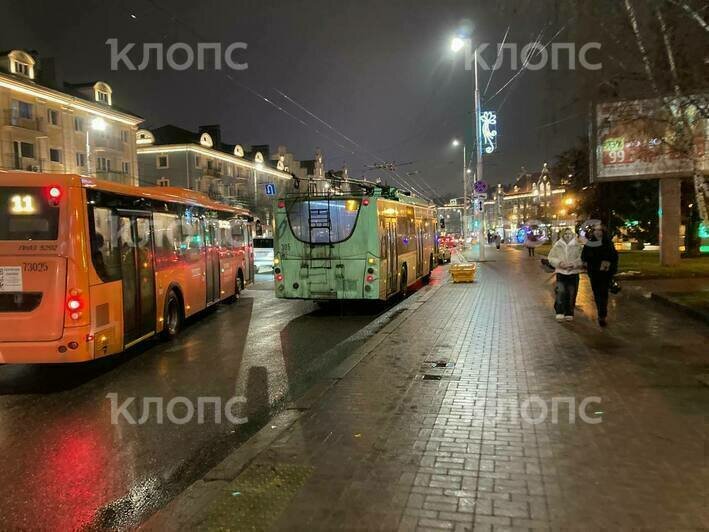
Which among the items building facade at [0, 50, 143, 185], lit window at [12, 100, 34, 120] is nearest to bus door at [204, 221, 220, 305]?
building facade at [0, 50, 143, 185]

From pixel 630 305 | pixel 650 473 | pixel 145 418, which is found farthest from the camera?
pixel 630 305

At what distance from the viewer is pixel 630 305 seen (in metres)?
13.0

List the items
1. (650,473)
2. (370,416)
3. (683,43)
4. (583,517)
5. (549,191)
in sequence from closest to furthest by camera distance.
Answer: (583,517) → (650,473) → (370,416) → (683,43) → (549,191)

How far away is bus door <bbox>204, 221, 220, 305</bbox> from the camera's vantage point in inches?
538

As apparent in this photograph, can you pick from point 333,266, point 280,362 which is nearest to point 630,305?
point 333,266

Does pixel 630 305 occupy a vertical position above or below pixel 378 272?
below

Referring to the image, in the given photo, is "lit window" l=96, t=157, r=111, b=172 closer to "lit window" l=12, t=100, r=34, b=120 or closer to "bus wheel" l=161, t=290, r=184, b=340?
"lit window" l=12, t=100, r=34, b=120

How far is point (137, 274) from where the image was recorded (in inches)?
363

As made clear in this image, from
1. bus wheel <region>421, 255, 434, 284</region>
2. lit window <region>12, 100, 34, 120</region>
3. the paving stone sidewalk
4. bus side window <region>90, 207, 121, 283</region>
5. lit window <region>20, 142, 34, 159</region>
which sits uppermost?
lit window <region>12, 100, 34, 120</region>

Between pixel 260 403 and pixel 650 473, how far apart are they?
4.15 metres

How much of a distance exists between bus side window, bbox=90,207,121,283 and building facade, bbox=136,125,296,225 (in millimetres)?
46771

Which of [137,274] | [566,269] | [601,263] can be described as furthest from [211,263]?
[601,263]

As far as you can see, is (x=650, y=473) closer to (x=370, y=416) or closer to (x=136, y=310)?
(x=370, y=416)

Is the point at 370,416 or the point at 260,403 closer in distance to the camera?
the point at 370,416
